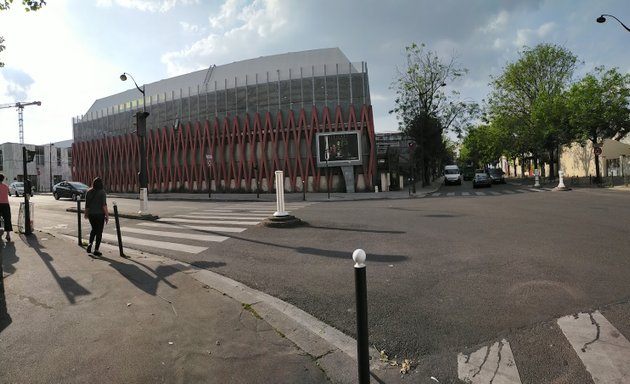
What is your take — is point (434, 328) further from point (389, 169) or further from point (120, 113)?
point (120, 113)

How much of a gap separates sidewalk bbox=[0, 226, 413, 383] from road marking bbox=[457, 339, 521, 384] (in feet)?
1.77

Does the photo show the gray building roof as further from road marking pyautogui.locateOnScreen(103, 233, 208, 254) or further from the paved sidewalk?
the paved sidewalk

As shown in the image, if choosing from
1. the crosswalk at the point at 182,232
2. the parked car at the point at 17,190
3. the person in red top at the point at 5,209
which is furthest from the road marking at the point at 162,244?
the parked car at the point at 17,190

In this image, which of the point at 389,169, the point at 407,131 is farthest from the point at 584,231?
the point at 407,131

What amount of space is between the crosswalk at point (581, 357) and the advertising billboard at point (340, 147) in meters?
28.8

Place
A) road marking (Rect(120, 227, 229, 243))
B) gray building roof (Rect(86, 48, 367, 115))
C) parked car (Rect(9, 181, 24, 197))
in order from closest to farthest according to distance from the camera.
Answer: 1. road marking (Rect(120, 227, 229, 243))
2. gray building roof (Rect(86, 48, 367, 115))
3. parked car (Rect(9, 181, 24, 197))

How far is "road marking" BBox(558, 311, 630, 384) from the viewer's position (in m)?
3.29

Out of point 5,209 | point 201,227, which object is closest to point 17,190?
point 5,209

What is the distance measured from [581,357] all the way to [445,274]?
2883 mm

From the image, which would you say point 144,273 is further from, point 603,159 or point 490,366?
point 603,159

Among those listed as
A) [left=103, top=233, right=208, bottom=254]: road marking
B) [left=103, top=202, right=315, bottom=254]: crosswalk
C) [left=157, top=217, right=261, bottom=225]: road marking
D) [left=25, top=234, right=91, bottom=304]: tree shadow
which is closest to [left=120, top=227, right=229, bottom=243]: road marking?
[left=103, top=202, right=315, bottom=254]: crosswalk

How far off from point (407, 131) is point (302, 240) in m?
34.9

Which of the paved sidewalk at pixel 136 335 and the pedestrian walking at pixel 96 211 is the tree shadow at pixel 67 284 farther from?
the pedestrian walking at pixel 96 211

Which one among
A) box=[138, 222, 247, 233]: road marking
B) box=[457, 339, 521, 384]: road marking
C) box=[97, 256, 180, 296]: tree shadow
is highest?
box=[138, 222, 247, 233]: road marking
